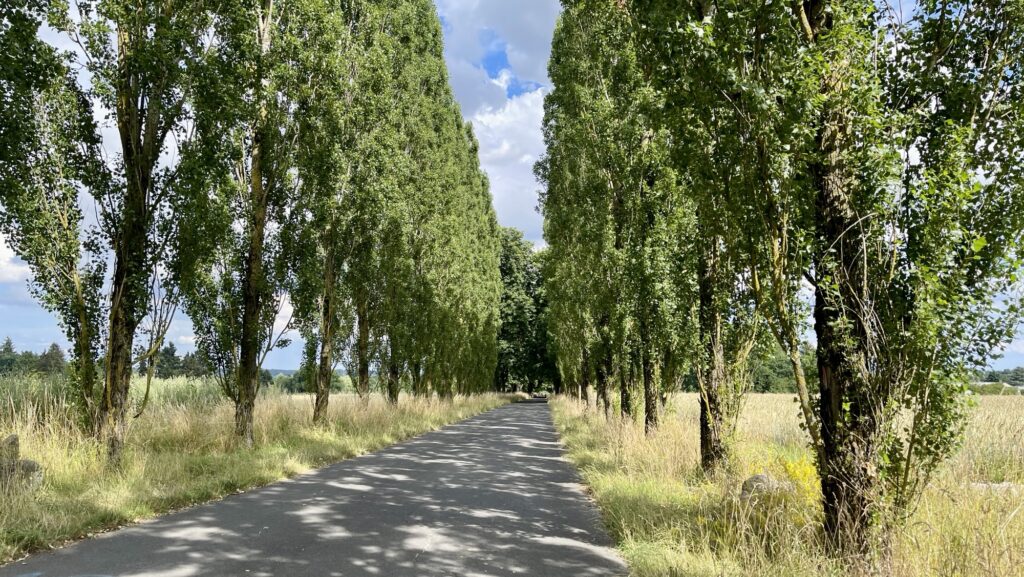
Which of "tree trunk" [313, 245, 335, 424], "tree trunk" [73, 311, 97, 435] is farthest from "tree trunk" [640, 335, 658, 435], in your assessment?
Result: "tree trunk" [73, 311, 97, 435]

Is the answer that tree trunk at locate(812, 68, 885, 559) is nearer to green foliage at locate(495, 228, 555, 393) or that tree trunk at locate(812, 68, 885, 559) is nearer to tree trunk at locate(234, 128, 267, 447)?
tree trunk at locate(234, 128, 267, 447)

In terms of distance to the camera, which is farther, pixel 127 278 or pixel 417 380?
pixel 417 380

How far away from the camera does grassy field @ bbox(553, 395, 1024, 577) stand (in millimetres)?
3756

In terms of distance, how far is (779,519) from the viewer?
4.64 meters

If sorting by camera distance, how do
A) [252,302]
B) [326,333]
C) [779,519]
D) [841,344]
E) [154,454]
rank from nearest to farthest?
[841,344] → [779,519] → [154,454] → [252,302] → [326,333]

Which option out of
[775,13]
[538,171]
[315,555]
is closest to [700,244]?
[775,13]

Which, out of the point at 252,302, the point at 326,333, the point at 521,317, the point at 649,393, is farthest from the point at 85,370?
the point at 521,317

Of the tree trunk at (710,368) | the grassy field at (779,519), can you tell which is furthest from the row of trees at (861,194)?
the tree trunk at (710,368)

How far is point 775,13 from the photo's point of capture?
161 inches

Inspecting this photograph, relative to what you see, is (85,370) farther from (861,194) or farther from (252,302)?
(861,194)

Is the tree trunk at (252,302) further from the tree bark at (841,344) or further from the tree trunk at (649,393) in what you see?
the tree bark at (841,344)

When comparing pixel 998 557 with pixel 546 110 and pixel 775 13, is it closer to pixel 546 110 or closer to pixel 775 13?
pixel 775 13

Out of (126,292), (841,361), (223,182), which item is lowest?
(841,361)

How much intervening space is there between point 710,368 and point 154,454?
28.2 feet
